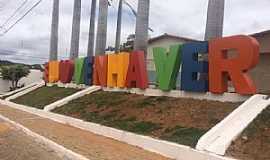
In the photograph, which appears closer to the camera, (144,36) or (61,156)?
(61,156)

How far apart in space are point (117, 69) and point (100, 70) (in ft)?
10.6

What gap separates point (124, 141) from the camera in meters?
17.7

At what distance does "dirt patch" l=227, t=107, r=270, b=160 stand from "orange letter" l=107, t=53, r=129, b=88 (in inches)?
523

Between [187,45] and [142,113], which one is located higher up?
[187,45]

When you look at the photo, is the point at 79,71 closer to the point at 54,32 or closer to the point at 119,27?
the point at 54,32

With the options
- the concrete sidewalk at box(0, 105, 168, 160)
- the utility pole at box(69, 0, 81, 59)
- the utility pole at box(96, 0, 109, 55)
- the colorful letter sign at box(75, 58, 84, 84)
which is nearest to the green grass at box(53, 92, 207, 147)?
the concrete sidewalk at box(0, 105, 168, 160)

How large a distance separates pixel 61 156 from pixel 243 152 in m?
4.51

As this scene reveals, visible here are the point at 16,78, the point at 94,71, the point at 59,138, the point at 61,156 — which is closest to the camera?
the point at 61,156

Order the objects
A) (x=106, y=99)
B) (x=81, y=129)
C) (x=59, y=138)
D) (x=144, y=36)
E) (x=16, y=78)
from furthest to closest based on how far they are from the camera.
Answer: (x=16, y=78)
(x=144, y=36)
(x=106, y=99)
(x=81, y=129)
(x=59, y=138)

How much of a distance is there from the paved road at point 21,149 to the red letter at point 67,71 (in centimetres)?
2055

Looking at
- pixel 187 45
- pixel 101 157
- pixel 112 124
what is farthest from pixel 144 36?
pixel 101 157

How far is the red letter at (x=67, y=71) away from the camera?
39444mm

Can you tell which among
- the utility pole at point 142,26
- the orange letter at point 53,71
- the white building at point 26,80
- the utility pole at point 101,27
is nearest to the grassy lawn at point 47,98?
the orange letter at point 53,71

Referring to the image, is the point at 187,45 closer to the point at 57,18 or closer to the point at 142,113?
the point at 142,113
